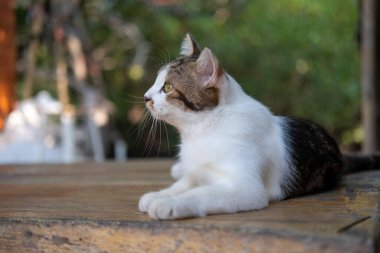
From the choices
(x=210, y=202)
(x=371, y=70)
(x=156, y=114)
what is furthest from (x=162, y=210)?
(x=371, y=70)

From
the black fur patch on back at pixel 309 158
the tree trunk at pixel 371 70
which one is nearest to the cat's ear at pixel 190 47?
the black fur patch on back at pixel 309 158

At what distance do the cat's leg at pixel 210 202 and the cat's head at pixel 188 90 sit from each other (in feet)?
0.79

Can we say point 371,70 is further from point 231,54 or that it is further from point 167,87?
point 231,54

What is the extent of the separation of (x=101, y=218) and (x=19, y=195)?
56 centimetres

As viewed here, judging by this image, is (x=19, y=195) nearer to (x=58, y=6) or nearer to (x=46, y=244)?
(x=46, y=244)

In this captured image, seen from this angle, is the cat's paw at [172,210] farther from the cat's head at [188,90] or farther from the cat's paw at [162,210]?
the cat's head at [188,90]

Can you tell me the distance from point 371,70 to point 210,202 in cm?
270

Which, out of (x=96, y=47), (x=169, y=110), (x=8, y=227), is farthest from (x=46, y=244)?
(x=96, y=47)

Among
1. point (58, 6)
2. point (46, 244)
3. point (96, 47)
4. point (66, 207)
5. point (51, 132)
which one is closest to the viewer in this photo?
point (46, 244)

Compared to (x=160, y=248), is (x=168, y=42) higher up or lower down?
higher up

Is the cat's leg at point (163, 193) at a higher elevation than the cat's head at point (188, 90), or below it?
below

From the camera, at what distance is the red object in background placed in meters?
2.83

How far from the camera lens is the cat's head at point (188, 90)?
3.98 feet

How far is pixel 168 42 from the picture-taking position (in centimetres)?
726
